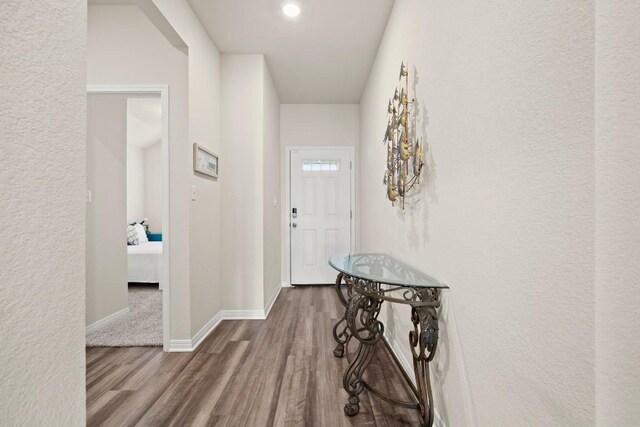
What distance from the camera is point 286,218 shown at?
413 centimetres

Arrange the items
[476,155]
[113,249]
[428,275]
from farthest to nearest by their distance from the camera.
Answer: [113,249] < [428,275] < [476,155]

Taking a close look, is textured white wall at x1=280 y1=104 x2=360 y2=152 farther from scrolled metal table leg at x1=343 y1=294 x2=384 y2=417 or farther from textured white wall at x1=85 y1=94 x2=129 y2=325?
scrolled metal table leg at x1=343 y1=294 x2=384 y2=417

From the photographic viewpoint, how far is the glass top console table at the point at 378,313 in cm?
124

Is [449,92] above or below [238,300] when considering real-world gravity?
above

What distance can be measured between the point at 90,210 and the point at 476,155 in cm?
304

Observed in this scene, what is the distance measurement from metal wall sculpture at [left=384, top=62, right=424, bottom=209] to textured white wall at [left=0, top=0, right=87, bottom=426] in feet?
4.65

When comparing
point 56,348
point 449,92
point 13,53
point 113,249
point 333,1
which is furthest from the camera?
point 113,249

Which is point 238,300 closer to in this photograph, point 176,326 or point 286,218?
point 176,326

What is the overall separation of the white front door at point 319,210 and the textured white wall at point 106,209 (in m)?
2.06

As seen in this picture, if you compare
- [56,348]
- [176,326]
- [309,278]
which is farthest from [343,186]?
[56,348]

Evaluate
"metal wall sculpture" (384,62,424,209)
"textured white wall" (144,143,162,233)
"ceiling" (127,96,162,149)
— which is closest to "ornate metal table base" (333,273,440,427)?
"metal wall sculpture" (384,62,424,209)

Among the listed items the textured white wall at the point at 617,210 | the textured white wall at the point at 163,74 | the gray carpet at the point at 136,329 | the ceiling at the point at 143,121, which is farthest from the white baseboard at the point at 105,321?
the textured white wall at the point at 617,210

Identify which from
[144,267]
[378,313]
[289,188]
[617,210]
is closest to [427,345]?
[378,313]

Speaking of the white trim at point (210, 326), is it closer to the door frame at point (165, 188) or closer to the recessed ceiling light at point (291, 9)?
the door frame at point (165, 188)
